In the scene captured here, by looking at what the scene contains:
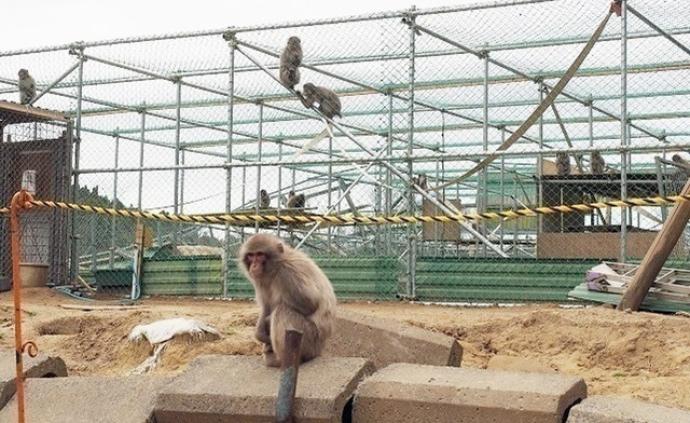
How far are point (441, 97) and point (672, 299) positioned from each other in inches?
386

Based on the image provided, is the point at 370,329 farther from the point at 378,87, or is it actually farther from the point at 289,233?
the point at 378,87

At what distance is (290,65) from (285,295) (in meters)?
9.50

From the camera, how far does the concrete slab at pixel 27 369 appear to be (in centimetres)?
699

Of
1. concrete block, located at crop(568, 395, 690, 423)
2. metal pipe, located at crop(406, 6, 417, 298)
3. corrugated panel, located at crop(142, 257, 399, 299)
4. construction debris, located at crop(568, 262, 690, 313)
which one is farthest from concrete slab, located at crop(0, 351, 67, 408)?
corrugated panel, located at crop(142, 257, 399, 299)

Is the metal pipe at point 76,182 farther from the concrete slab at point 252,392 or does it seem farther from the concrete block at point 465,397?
the concrete block at point 465,397

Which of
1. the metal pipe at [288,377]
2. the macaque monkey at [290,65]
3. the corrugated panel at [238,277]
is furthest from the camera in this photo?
the macaque monkey at [290,65]

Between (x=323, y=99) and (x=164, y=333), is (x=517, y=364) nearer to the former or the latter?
(x=164, y=333)

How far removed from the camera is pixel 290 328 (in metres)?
6.19

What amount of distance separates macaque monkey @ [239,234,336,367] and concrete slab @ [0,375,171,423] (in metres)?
0.90

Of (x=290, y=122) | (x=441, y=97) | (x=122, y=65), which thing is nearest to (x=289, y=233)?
(x=122, y=65)

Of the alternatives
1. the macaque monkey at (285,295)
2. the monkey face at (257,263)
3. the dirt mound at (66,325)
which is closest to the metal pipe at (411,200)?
the dirt mound at (66,325)

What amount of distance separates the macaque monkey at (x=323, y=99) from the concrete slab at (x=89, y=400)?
9.33 metres

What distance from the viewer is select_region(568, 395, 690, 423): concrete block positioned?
5.27 meters

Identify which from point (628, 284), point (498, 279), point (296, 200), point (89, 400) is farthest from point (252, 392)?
point (296, 200)
